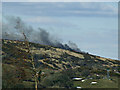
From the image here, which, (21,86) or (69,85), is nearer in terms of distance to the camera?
(21,86)

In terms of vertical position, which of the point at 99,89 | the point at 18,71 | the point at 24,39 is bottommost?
the point at 99,89

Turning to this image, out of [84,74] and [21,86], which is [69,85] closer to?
[21,86]

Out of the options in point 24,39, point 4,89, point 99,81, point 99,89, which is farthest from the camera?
point 99,81

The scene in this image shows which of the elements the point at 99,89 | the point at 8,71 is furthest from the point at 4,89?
the point at 99,89

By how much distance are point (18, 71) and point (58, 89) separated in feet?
32.6

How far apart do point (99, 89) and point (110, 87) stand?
3048mm

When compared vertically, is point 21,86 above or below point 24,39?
below

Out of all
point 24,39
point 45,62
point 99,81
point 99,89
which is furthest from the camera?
point 45,62

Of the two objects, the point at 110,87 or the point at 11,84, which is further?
the point at 110,87

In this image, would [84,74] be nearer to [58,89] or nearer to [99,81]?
[99,81]

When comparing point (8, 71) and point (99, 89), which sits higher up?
point (8, 71)

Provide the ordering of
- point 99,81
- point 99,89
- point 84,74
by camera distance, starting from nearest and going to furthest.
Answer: point 99,89 → point 99,81 → point 84,74

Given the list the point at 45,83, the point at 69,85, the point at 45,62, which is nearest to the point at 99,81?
the point at 69,85

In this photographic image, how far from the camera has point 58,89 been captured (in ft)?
127
